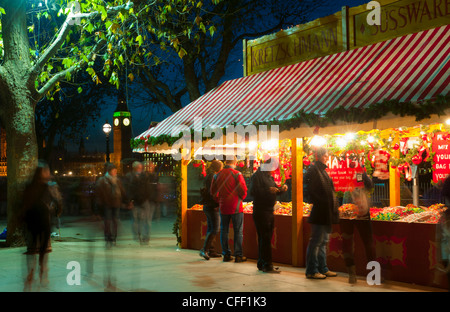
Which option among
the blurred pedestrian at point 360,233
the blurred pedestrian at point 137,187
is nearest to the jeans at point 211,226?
the blurred pedestrian at point 137,187

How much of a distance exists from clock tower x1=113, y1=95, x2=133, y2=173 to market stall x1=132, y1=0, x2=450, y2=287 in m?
32.0

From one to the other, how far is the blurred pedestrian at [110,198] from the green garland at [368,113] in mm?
2767

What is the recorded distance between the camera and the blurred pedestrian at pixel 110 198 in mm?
8984

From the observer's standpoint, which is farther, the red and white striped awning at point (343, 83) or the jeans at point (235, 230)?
the jeans at point (235, 230)

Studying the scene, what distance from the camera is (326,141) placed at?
10.1 meters

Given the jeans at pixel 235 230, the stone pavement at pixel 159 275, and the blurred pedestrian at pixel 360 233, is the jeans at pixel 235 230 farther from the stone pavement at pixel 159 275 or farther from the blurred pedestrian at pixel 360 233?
the blurred pedestrian at pixel 360 233

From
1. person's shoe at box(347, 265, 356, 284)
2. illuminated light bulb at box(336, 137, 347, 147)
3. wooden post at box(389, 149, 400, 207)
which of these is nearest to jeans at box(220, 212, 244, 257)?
illuminated light bulb at box(336, 137, 347, 147)

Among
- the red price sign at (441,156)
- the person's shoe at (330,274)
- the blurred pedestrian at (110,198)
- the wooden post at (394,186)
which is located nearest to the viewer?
the person's shoe at (330,274)

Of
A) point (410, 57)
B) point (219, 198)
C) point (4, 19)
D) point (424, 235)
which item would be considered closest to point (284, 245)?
point (219, 198)

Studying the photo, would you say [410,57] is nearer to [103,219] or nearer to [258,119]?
A: [258,119]

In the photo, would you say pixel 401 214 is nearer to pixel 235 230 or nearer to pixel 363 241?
pixel 363 241

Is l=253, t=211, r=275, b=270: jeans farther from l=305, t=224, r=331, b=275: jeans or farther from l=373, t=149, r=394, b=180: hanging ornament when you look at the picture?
l=373, t=149, r=394, b=180: hanging ornament

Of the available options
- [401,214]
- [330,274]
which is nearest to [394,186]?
[401,214]

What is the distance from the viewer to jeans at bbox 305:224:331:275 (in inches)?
302
